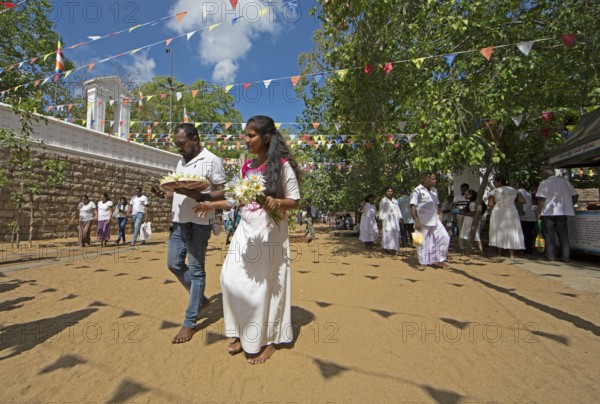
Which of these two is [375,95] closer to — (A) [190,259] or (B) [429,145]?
(B) [429,145]

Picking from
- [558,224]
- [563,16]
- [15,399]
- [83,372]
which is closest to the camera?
[15,399]

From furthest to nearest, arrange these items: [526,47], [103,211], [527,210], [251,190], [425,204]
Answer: [103,211]
[527,210]
[425,204]
[526,47]
[251,190]

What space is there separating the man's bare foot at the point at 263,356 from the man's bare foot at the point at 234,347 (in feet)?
0.55

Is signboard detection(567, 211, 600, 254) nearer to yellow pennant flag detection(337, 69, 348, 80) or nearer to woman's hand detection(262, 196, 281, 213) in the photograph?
yellow pennant flag detection(337, 69, 348, 80)

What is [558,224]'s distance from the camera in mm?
6711

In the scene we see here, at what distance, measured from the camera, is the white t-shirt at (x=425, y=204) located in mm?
6074

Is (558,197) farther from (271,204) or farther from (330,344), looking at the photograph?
(271,204)

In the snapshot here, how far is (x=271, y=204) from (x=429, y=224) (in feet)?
15.6

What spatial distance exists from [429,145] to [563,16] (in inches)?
143

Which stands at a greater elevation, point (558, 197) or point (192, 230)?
point (558, 197)

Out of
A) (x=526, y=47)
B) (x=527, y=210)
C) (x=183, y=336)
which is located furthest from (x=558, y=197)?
(x=183, y=336)

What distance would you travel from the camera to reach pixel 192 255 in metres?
2.90

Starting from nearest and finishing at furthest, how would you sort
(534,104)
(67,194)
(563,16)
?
(563,16) → (534,104) → (67,194)

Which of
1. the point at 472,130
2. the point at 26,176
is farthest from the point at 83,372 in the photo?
the point at 26,176
